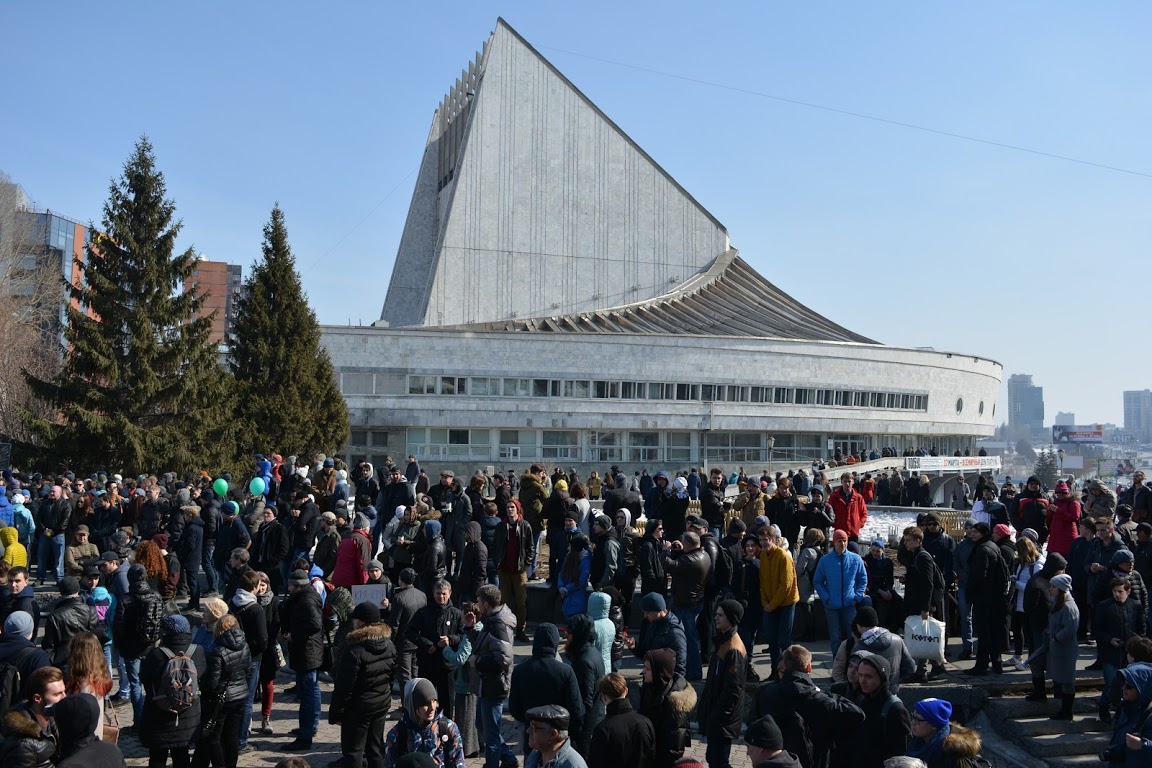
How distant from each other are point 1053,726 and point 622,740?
5.35m

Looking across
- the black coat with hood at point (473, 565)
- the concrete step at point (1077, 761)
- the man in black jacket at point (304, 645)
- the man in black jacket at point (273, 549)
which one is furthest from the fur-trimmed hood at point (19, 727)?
the concrete step at point (1077, 761)

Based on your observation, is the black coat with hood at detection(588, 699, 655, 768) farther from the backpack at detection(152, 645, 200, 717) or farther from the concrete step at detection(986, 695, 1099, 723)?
the concrete step at detection(986, 695, 1099, 723)

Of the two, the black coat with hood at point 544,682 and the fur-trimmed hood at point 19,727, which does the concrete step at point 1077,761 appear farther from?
the fur-trimmed hood at point 19,727

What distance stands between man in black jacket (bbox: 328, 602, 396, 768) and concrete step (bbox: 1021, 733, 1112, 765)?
5.59 m

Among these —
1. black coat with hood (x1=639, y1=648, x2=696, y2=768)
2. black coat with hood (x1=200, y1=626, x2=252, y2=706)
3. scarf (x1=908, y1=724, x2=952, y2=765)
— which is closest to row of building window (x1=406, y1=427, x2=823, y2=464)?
black coat with hood (x1=200, y1=626, x2=252, y2=706)

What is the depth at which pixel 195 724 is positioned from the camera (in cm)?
710

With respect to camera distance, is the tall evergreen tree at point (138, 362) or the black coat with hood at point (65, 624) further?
the tall evergreen tree at point (138, 362)

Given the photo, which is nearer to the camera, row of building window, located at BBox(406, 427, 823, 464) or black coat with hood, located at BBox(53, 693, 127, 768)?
black coat with hood, located at BBox(53, 693, 127, 768)

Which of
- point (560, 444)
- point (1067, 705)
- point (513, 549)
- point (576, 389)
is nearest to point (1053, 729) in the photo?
point (1067, 705)

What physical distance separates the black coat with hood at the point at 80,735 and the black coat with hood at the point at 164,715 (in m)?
1.48

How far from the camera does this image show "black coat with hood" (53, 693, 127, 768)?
535 centimetres

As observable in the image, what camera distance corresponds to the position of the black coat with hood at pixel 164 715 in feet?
22.9

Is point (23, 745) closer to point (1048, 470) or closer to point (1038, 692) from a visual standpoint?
point (1038, 692)

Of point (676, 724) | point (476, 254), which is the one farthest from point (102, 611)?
point (476, 254)
